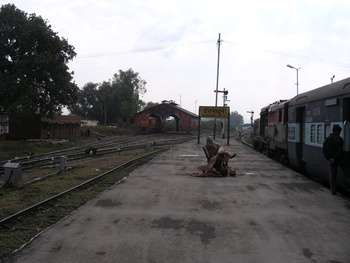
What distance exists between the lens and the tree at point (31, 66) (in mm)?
29656

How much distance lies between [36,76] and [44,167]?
18.0m

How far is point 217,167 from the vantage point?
463 inches

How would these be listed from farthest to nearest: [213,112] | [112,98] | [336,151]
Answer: [112,98], [213,112], [336,151]

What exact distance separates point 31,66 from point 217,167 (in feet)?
85.8

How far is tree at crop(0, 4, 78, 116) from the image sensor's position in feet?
97.3

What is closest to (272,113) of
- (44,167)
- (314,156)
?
(314,156)

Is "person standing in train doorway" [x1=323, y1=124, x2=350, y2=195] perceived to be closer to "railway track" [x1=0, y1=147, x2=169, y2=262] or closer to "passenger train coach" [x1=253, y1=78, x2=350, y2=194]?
"passenger train coach" [x1=253, y1=78, x2=350, y2=194]

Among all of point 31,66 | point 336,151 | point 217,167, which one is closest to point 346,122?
point 336,151

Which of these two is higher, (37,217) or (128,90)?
(128,90)

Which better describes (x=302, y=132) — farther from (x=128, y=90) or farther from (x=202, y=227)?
(x=128, y=90)

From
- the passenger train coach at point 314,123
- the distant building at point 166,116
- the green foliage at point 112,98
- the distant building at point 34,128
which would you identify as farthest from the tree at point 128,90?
the passenger train coach at point 314,123

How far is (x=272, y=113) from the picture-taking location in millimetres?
16922

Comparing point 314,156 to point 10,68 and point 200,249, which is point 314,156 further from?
point 10,68

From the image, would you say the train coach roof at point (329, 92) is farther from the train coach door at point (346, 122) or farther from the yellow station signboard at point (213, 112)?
the yellow station signboard at point (213, 112)
